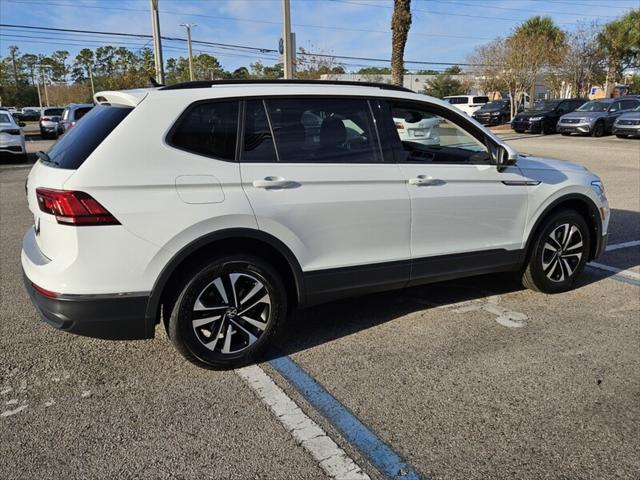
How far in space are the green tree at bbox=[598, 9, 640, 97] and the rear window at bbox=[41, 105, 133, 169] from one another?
50.1 m

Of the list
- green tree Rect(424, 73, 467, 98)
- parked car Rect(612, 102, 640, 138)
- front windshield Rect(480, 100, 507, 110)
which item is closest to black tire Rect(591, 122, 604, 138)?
parked car Rect(612, 102, 640, 138)

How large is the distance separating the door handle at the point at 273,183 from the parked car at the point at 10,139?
14967 mm

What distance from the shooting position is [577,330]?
164 inches

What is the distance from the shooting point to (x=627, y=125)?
74.4 feet

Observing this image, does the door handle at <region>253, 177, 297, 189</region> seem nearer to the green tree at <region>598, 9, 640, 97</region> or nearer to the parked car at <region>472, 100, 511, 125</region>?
the parked car at <region>472, 100, 511, 125</region>

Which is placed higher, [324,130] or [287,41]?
[287,41]

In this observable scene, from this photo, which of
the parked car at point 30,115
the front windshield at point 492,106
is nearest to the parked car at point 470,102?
the front windshield at point 492,106

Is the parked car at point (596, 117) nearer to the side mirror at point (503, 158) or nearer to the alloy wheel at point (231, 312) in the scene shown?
the side mirror at point (503, 158)

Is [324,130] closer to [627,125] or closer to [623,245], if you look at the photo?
[623,245]

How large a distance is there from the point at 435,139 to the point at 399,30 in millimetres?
13370

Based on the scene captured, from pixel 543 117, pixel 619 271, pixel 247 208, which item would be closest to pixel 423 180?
pixel 247 208

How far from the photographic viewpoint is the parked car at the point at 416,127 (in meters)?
4.09

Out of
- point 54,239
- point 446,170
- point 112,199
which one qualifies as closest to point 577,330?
point 446,170

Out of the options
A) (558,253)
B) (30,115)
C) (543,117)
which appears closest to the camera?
(558,253)
